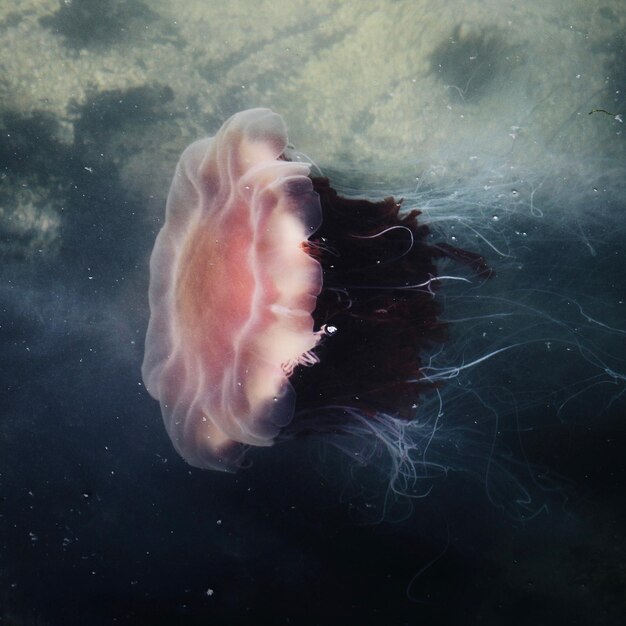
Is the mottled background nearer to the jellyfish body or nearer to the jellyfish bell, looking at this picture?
the jellyfish bell

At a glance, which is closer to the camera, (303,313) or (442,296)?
(303,313)

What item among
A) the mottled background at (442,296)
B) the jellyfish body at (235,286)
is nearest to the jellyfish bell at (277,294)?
the jellyfish body at (235,286)

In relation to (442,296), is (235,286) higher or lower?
higher

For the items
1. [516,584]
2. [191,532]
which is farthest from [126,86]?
[516,584]

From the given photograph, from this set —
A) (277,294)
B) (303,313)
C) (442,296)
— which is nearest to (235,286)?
(277,294)

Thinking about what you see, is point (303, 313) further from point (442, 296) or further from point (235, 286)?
point (442, 296)

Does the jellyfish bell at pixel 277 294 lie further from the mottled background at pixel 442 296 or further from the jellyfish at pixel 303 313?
the mottled background at pixel 442 296
